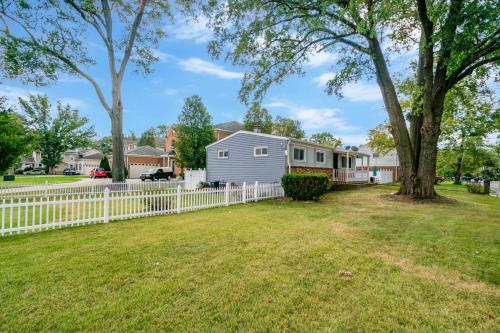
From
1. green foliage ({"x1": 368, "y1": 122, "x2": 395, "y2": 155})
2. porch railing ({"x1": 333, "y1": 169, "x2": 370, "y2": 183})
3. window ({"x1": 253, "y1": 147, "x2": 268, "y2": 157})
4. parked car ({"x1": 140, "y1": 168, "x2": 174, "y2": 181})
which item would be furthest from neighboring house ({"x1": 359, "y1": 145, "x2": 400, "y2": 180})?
parked car ({"x1": 140, "y1": 168, "x2": 174, "y2": 181})

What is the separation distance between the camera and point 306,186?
39.9 feet

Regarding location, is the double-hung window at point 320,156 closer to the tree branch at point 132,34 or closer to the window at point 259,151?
the window at point 259,151

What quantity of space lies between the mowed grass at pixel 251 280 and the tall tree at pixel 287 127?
40529 mm

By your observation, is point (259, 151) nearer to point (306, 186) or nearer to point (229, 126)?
point (306, 186)

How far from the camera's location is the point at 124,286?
10.6 ft

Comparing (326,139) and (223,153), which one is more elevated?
(326,139)

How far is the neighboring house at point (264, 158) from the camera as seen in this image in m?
16.2

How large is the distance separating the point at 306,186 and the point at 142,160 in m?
34.3

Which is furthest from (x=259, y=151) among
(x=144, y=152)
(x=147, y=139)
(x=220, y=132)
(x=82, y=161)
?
(x=82, y=161)

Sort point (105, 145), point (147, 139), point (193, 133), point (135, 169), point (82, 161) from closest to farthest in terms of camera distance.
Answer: point (193, 133) → point (135, 169) → point (82, 161) → point (105, 145) → point (147, 139)

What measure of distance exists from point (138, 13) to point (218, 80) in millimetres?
7757

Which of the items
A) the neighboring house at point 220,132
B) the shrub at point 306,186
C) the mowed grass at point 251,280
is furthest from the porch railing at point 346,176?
the neighboring house at point 220,132

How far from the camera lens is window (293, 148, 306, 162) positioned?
16.7 m

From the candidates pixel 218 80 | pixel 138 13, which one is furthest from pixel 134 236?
pixel 218 80
